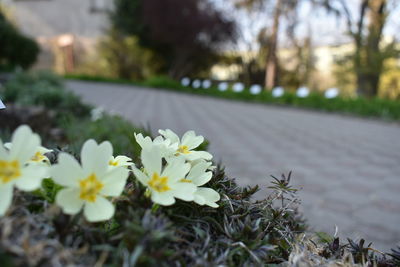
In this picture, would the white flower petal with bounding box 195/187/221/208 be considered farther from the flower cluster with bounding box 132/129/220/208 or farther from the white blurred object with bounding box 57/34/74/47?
the white blurred object with bounding box 57/34/74/47

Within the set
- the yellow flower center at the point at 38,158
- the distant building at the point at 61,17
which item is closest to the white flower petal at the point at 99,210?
the yellow flower center at the point at 38,158

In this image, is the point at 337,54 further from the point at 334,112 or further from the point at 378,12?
the point at 334,112

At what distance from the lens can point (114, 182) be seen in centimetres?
52

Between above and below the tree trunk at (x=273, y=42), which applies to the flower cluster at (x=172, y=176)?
below

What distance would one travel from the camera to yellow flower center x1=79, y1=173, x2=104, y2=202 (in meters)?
0.50

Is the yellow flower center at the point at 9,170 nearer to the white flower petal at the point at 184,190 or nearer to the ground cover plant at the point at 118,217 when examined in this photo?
the ground cover plant at the point at 118,217

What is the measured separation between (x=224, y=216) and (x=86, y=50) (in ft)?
66.2

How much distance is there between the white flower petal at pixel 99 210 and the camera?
47 centimetres

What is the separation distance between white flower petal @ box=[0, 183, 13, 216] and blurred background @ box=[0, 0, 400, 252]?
3.96 feet

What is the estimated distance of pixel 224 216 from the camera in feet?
2.01

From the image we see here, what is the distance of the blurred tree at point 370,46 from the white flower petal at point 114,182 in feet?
38.6

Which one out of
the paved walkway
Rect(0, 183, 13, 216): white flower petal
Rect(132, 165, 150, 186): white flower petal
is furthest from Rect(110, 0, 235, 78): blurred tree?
Rect(0, 183, 13, 216): white flower petal

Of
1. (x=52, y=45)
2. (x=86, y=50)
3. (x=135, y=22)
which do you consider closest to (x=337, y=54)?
(x=135, y=22)

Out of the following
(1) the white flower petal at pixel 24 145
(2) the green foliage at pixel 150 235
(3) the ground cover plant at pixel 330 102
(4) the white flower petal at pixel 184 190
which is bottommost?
(3) the ground cover plant at pixel 330 102
